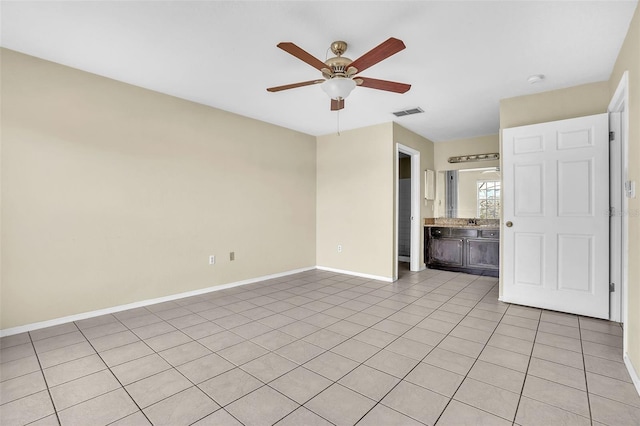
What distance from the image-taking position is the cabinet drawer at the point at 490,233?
477 cm

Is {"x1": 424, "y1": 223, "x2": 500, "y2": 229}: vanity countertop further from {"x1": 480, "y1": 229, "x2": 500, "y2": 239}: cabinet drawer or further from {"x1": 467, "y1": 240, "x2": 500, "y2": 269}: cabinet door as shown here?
{"x1": 467, "y1": 240, "x2": 500, "y2": 269}: cabinet door

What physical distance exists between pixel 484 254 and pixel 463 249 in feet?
1.07

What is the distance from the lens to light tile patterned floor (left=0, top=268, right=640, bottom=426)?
158cm

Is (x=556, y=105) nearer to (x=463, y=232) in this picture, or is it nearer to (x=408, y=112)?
(x=408, y=112)

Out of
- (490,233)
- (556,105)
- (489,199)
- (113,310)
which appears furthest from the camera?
(489,199)

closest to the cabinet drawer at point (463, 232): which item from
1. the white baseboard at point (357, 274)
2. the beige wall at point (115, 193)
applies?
the white baseboard at point (357, 274)

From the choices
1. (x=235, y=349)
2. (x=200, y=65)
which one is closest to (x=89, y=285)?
(x=235, y=349)

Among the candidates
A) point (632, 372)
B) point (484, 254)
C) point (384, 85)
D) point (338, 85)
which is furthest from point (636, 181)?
point (484, 254)

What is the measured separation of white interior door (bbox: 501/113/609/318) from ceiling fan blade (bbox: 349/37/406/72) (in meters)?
2.26

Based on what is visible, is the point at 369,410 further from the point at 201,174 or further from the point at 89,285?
the point at 201,174

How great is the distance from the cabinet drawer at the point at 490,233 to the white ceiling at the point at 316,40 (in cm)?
225

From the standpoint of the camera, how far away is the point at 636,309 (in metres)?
1.89

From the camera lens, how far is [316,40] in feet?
7.61

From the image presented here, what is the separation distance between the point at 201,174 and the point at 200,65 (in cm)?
141
